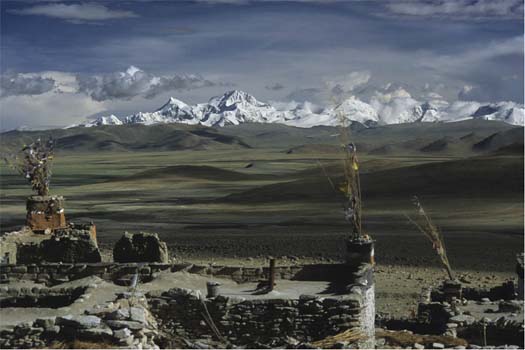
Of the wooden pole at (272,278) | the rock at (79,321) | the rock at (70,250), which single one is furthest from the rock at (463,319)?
the rock at (70,250)

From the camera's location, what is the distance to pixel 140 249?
22188 millimetres

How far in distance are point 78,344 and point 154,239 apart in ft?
32.9

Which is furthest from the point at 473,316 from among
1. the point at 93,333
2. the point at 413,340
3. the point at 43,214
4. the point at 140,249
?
the point at 43,214

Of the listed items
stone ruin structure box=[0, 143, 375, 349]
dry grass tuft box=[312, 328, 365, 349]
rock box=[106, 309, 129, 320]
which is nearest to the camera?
stone ruin structure box=[0, 143, 375, 349]

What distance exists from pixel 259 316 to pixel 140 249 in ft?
25.7

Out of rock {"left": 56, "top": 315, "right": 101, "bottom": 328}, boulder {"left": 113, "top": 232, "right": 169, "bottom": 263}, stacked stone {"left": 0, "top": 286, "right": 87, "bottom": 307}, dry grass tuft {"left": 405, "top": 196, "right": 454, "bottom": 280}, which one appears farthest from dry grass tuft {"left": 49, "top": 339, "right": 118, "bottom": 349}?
dry grass tuft {"left": 405, "top": 196, "right": 454, "bottom": 280}

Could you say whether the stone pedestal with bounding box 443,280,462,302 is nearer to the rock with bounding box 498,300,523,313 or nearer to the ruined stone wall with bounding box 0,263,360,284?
the rock with bounding box 498,300,523,313

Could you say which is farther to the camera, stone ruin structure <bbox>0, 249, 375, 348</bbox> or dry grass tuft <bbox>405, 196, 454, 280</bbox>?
dry grass tuft <bbox>405, 196, 454, 280</bbox>

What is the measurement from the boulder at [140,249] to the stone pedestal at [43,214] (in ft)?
17.2

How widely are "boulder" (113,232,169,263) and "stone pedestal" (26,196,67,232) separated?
17.2 ft

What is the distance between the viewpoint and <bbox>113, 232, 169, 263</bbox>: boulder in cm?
2200

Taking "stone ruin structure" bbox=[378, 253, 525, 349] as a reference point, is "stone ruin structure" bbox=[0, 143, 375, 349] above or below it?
above

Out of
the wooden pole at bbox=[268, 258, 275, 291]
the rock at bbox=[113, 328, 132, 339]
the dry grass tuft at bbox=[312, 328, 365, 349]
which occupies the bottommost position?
the dry grass tuft at bbox=[312, 328, 365, 349]

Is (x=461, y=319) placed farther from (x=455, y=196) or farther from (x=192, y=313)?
(x=455, y=196)
